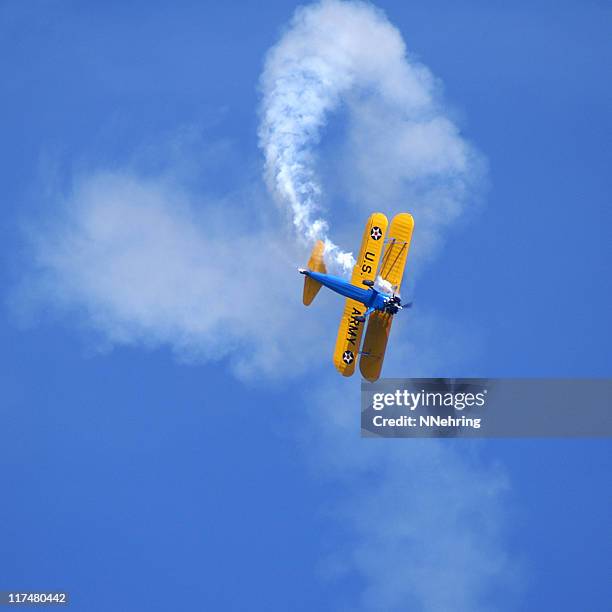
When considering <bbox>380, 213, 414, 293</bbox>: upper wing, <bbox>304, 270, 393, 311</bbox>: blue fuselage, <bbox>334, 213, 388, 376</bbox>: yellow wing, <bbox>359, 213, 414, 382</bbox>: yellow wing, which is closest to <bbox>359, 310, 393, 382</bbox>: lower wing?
<bbox>359, 213, 414, 382</bbox>: yellow wing

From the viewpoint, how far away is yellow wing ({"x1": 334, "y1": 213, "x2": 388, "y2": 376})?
53.6 meters

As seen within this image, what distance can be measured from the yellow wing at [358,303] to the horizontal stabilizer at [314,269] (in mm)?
1391

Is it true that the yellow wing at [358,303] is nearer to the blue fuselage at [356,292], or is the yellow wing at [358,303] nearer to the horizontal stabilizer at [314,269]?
the blue fuselage at [356,292]

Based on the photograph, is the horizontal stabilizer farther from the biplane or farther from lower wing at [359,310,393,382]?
lower wing at [359,310,393,382]

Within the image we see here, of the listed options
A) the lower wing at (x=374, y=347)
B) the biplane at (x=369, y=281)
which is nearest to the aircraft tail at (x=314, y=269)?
the biplane at (x=369, y=281)

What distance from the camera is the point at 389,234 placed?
2120 inches

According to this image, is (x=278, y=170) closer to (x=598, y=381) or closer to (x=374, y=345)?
(x=374, y=345)

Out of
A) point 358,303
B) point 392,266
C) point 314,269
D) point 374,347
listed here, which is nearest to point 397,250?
point 392,266

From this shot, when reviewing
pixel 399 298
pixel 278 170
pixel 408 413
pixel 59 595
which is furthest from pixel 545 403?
pixel 59 595

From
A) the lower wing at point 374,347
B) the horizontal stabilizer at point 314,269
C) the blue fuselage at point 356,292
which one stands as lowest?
the lower wing at point 374,347

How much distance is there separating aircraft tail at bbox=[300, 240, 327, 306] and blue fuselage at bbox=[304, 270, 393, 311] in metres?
0.38

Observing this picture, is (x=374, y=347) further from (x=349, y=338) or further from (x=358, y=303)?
(x=358, y=303)

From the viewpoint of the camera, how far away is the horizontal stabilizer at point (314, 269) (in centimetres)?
5372

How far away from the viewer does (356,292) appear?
2098 inches
